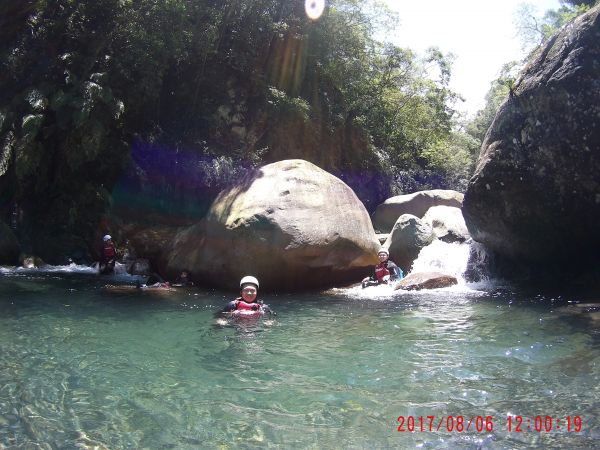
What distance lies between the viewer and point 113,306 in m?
9.36

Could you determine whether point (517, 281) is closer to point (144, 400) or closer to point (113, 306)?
point (113, 306)

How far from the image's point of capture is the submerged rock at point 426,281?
1155cm

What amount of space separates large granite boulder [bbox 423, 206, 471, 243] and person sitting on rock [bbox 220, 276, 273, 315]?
741 centimetres

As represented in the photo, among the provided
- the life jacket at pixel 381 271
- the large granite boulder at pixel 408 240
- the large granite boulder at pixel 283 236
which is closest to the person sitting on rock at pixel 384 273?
the life jacket at pixel 381 271

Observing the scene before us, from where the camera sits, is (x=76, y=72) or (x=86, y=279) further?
(x=76, y=72)

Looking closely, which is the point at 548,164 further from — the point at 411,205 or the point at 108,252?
the point at 108,252

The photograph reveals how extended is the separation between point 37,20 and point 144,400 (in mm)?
17375

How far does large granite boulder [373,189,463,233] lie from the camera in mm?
18797

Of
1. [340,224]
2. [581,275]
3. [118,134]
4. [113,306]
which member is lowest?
[113,306]

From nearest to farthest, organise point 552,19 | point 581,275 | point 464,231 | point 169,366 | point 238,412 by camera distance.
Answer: point 238,412 → point 169,366 → point 581,275 → point 464,231 → point 552,19

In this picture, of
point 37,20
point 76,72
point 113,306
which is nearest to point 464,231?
point 113,306

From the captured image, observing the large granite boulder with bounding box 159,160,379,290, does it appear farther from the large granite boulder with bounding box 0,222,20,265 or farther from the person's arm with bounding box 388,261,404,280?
the large granite boulder with bounding box 0,222,20,265

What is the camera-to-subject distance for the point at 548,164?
10.7 meters

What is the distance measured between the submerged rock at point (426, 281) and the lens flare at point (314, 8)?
44.3ft
